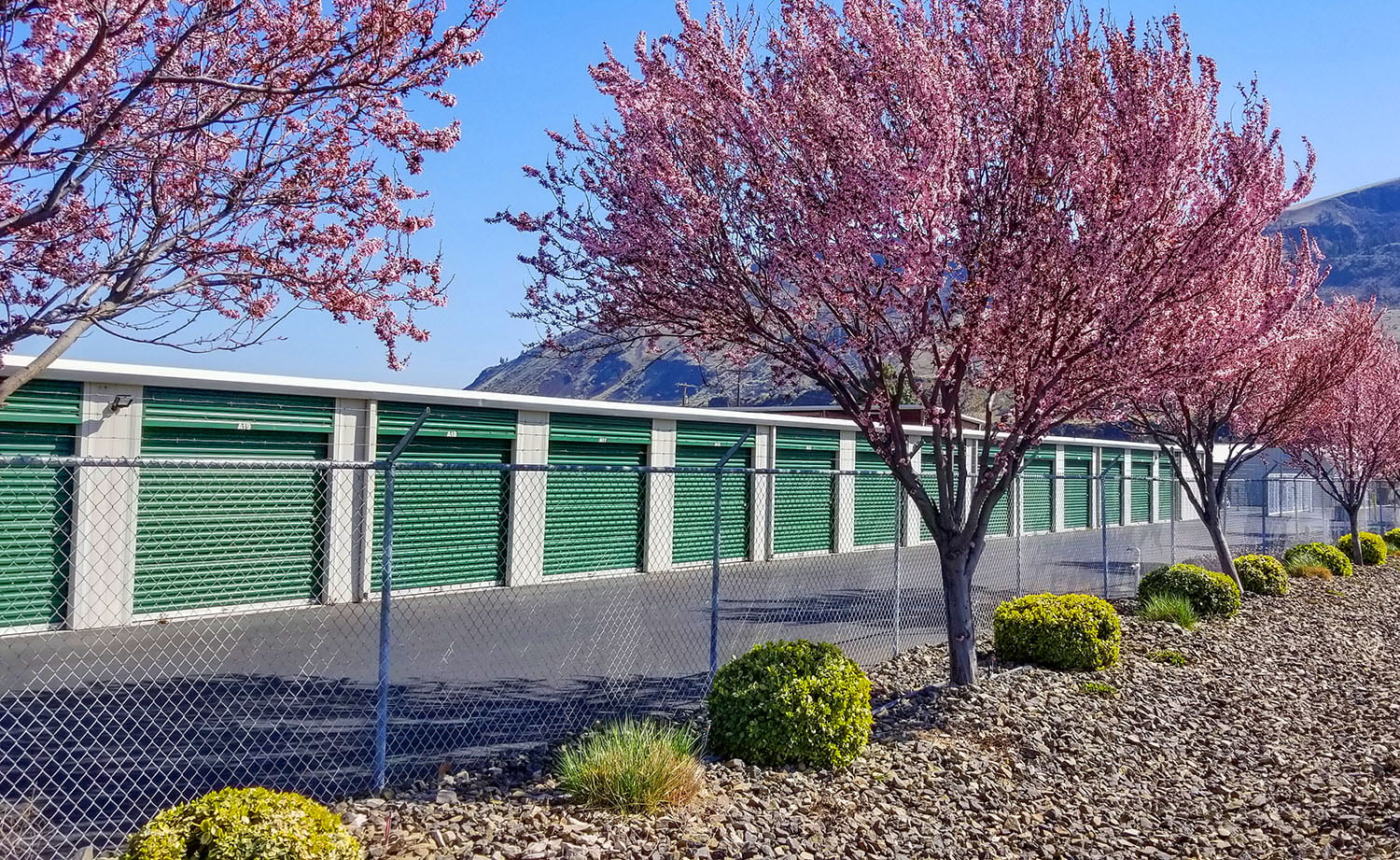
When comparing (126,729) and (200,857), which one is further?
(126,729)

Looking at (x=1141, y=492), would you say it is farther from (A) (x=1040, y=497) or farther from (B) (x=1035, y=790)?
(B) (x=1035, y=790)

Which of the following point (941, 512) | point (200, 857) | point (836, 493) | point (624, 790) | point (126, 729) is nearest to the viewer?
point (200, 857)

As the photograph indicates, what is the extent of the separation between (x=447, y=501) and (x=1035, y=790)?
450 inches

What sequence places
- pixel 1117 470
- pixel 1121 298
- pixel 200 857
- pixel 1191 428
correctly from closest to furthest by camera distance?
pixel 200 857, pixel 1121 298, pixel 1191 428, pixel 1117 470

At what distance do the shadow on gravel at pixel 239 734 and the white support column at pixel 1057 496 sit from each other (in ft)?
85.3

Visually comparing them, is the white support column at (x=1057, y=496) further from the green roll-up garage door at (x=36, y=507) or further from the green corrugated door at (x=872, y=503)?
the green roll-up garage door at (x=36, y=507)

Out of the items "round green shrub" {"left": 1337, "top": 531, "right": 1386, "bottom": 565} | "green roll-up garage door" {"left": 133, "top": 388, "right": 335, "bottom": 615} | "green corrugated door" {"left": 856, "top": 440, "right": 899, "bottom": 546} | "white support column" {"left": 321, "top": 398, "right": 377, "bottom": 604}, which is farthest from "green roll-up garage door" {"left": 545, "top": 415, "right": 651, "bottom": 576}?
"round green shrub" {"left": 1337, "top": 531, "right": 1386, "bottom": 565}

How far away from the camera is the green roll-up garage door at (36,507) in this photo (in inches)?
428

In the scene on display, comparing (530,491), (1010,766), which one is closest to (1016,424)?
(1010,766)

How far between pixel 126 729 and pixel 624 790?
15.4 ft

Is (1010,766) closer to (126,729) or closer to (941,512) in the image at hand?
(941,512)

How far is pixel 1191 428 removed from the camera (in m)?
13.9

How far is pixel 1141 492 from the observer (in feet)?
128

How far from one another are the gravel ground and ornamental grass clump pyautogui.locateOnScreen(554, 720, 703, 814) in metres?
0.11
